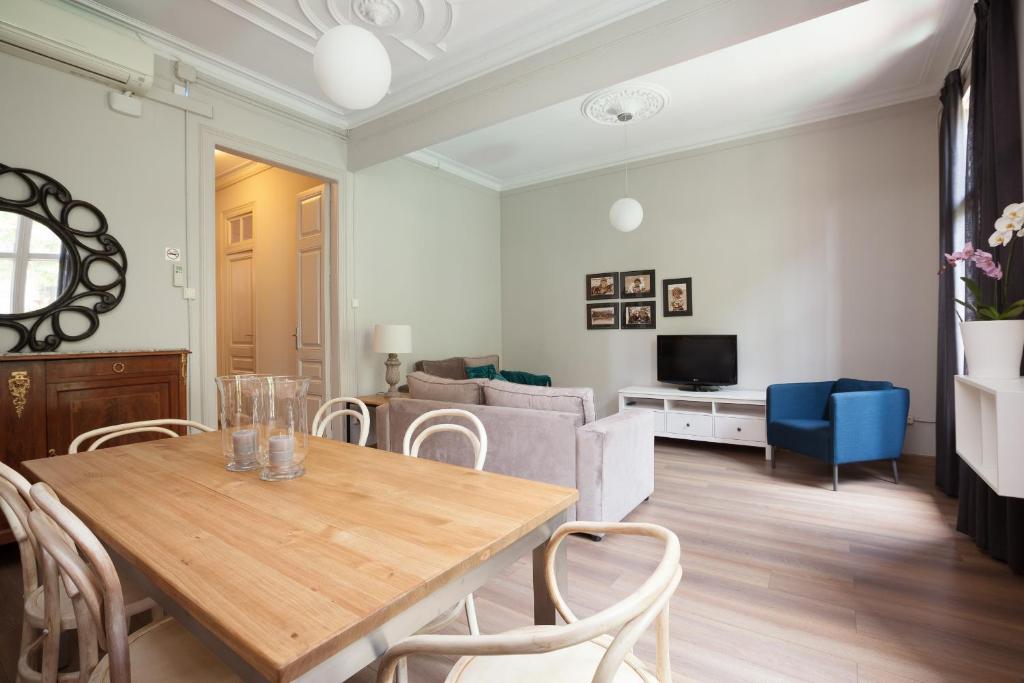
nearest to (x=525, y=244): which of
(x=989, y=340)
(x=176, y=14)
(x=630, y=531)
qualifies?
(x=176, y=14)

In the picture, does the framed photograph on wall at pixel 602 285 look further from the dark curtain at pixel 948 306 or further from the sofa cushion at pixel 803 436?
the dark curtain at pixel 948 306

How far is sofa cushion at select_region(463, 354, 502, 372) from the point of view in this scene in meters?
5.62

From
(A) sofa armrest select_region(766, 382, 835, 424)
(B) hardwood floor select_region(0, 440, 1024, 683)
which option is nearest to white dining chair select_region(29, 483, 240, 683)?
(B) hardwood floor select_region(0, 440, 1024, 683)

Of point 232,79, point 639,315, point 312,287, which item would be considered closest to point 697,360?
point 639,315

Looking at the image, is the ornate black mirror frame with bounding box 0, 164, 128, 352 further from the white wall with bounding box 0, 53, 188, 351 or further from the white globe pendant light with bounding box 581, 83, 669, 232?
the white globe pendant light with bounding box 581, 83, 669, 232

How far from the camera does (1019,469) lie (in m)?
1.53

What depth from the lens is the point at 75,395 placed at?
2.63 meters

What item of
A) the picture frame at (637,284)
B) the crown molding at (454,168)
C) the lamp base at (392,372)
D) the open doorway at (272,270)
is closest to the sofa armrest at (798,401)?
the picture frame at (637,284)

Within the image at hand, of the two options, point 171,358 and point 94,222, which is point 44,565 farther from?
point 94,222

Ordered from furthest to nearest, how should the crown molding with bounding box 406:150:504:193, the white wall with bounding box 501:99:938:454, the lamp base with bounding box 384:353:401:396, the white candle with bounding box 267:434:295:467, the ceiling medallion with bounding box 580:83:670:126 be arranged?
the crown molding with bounding box 406:150:504:193 → the lamp base with bounding box 384:353:401:396 → the white wall with bounding box 501:99:938:454 → the ceiling medallion with bounding box 580:83:670:126 → the white candle with bounding box 267:434:295:467

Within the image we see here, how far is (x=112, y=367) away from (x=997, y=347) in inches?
167

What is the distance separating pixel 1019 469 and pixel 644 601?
65.4 inches

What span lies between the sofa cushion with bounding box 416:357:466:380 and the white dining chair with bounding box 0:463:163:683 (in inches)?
144

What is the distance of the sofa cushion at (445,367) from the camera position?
5125mm
